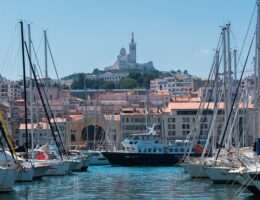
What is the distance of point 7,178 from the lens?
38.9m

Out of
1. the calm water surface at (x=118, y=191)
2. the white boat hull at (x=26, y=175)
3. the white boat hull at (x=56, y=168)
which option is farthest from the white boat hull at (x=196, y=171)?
the white boat hull at (x=26, y=175)

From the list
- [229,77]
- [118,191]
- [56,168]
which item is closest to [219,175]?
[118,191]

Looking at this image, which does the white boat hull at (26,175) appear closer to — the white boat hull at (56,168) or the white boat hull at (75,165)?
the white boat hull at (56,168)

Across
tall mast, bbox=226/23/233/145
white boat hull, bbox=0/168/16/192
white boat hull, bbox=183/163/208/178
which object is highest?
tall mast, bbox=226/23/233/145

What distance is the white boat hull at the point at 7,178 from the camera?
38.3 metres

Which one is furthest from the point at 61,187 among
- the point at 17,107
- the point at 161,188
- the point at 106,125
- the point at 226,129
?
the point at 17,107

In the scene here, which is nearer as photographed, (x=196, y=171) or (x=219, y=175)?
(x=219, y=175)

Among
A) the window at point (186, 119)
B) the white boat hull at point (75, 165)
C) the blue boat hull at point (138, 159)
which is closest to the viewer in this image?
the white boat hull at point (75, 165)

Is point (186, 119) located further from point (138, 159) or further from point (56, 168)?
point (56, 168)

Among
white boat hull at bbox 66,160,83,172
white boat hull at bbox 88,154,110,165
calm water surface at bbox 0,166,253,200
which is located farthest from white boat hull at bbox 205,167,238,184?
white boat hull at bbox 88,154,110,165

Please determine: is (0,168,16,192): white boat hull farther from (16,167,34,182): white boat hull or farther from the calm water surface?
(16,167,34,182): white boat hull

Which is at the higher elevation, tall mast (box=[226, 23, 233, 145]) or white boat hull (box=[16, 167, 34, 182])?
tall mast (box=[226, 23, 233, 145])

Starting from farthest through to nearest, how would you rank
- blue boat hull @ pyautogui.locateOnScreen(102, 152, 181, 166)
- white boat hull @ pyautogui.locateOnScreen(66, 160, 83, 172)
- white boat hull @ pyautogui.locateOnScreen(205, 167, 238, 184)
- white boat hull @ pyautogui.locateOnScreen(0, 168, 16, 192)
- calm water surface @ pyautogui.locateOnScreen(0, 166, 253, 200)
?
blue boat hull @ pyautogui.locateOnScreen(102, 152, 181, 166)
white boat hull @ pyautogui.locateOnScreen(66, 160, 83, 172)
white boat hull @ pyautogui.locateOnScreen(205, 167, 238, 184)
calm water surface @ pyautogui.locateOnScreen(0, 166, 253, 200)
white boat hull @ pyautogui.locateOnScreen(0, 168, 16, 192)

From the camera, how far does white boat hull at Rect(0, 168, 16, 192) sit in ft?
126
